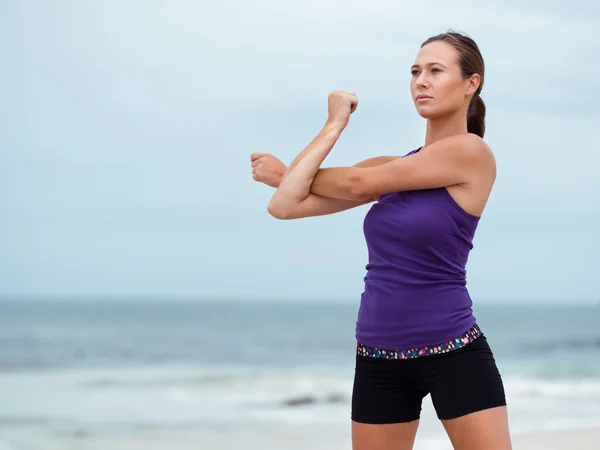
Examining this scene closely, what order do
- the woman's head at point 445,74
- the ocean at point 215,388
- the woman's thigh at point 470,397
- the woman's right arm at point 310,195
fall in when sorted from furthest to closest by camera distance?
the ocean at point 215,388 < the woman's right arm at point 310,195 < the woman's head at point 445,74 < the woman's thigh at point 470,397

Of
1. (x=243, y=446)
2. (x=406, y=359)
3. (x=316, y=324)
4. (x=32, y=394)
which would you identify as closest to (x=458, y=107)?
(x=406, y=359)

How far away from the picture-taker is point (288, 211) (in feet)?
7.83

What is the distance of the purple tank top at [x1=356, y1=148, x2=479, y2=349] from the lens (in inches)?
87.5

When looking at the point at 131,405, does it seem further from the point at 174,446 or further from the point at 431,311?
the point at 431,311

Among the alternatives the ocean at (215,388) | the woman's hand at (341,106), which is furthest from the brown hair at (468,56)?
the ocean at (215,388)

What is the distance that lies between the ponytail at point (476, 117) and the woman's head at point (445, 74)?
0.07m

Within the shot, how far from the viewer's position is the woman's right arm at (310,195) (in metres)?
2.40

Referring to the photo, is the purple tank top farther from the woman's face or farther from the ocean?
the ocean

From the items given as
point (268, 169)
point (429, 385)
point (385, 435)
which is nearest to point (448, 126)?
point (268, 169)

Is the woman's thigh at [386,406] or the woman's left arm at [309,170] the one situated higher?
the woman's left arm at [309,170]

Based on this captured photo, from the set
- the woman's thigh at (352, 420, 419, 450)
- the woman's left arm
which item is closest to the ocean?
the woman's thigh at (352, 420, 419, 450)

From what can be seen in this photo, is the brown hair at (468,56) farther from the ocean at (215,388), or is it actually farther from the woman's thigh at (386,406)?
the ocean at (215,388)

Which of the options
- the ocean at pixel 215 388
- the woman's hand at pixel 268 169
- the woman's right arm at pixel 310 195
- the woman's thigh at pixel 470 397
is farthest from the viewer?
the ocean at pixel 215 388

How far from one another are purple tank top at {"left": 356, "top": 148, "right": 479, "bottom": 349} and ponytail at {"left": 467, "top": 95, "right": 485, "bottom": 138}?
29cm
